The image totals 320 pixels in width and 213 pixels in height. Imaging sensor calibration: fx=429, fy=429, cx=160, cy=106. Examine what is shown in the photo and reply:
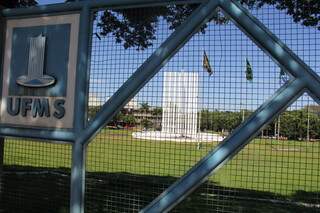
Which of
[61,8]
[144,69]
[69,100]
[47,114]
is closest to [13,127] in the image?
[47,114]

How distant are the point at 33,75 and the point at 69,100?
1.55 ft

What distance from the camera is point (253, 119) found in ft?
9.41

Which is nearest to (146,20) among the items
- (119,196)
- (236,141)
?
(236,141)

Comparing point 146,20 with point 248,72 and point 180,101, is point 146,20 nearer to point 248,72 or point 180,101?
point 180,101

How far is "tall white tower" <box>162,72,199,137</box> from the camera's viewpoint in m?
3.33

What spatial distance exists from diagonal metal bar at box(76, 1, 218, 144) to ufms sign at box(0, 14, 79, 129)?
0.26 meters

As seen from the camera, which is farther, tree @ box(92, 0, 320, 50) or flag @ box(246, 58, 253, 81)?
tree @ box(92, 0, 320, 50)

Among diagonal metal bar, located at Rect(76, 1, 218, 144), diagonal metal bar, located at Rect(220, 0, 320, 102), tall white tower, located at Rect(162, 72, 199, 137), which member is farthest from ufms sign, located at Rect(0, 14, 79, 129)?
diagonal metal bar, located at Rect(220, 0, 320, 102)

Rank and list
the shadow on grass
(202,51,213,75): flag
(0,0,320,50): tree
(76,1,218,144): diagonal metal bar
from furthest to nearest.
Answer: the shadow on grass, (0,0,320,50): tree, (202,51,213,75): flag, (76,1,218,144): diagonal metal bar

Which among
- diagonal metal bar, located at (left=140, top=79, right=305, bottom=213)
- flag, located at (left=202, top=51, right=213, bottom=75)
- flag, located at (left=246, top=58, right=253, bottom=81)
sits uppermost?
flag, located at (left=202, top=51, right=213, bottom=75)

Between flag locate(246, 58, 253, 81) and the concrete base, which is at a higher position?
flag locate(246, 58, 253, 81)

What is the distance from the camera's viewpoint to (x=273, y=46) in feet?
9.43

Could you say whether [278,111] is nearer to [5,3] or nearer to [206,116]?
[206,116]

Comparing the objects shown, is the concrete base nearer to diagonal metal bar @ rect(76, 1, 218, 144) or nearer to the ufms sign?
diagonal metal bar @ rect(76, 1, 218, 144)
